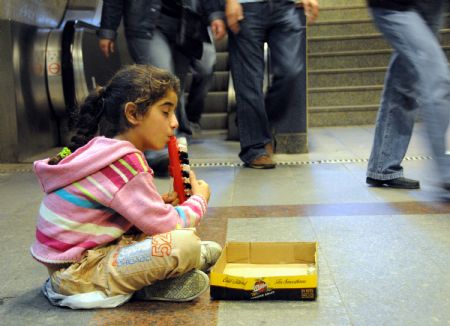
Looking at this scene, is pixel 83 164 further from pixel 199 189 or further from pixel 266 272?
pixel 266 272

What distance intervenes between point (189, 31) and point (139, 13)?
337 millimetres

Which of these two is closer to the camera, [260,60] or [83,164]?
[83,164]

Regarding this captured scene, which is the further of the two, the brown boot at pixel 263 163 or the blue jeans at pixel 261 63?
the brown boot at pixel 263 163

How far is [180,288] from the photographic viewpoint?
6.17 ft

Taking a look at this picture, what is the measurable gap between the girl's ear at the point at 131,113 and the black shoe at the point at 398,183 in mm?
1743

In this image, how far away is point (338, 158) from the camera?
4.39 m

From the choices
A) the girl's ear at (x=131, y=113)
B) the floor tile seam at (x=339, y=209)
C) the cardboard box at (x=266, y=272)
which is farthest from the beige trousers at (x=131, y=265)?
the floor tile seam at (x=339, y=209)

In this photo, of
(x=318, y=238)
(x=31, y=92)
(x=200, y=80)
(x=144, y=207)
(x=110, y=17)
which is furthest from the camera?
(x=200, y=80)

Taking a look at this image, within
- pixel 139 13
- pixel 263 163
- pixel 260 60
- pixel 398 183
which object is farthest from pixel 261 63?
pixel 398 183

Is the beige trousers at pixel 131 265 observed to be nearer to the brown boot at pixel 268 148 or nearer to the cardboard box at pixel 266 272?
the cardboard box at pixel 266 272

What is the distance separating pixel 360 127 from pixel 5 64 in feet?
11.2

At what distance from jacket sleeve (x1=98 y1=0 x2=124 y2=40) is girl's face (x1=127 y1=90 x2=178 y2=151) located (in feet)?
7.01

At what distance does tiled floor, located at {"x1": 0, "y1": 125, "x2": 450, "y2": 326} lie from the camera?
70.0 inches

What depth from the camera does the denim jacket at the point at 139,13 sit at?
12.7 feet
